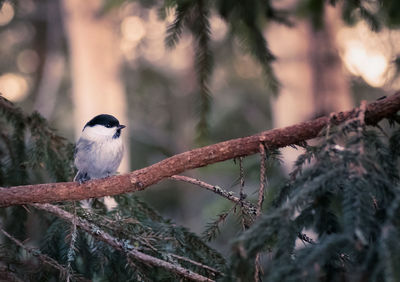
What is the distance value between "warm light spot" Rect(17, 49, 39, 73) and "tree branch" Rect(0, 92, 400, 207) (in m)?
11.7

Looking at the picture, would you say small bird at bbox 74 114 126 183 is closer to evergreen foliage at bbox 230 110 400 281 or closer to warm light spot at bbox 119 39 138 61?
evergreen foliage at bbox 230 110 400 281

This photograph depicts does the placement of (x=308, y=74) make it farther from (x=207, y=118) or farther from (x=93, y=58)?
(x=93, y=58)

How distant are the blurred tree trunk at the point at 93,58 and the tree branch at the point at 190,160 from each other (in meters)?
5.77

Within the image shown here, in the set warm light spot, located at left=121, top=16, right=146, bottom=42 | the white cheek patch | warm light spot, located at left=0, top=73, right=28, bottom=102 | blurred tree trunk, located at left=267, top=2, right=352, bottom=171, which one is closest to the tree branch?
the white cheek patch

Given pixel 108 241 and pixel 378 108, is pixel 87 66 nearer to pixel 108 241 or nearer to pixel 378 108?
pixel 108 241

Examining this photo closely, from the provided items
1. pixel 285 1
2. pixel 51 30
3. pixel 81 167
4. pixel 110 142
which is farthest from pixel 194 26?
pixel 51 30

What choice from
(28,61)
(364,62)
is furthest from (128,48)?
(364,62)

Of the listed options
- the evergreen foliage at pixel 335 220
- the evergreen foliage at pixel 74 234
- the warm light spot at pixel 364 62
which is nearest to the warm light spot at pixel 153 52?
the warm light spot at pixel 364 62

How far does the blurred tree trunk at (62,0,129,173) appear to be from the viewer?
8.15m

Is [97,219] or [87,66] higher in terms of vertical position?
[87,66]

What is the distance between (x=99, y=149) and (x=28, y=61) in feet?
36.4

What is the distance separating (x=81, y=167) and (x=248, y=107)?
10.4 meters

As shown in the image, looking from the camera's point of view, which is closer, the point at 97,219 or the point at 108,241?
the point at 108,241

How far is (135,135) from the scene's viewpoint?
539 inches
